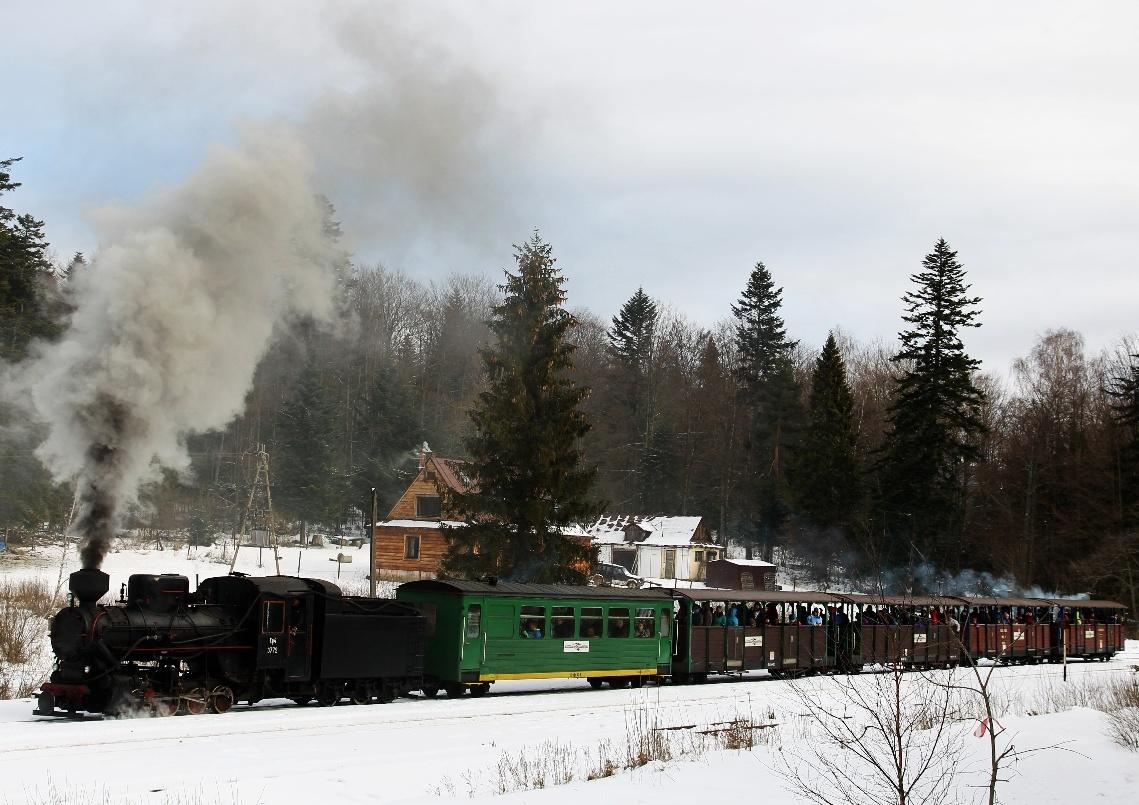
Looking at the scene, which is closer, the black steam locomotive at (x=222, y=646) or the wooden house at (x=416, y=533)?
the black steam locomotive at (x=222, y=646)

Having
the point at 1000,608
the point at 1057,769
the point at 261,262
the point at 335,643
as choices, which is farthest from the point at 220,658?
the point at 1000,608

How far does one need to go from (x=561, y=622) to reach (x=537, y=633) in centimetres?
70

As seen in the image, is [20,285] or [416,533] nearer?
[20,285]

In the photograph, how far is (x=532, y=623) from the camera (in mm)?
23344

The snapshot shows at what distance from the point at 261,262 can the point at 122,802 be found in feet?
39.2

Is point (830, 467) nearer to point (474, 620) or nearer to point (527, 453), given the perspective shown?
point (527, 453)

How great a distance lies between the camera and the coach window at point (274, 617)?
1870 cm

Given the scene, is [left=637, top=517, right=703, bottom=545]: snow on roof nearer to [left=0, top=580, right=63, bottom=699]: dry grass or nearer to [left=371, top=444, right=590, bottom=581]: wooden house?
[left=371, top=444, right=590, bottom=581]: wooden house

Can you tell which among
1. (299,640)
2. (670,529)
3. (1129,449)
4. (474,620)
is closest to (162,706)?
(299,640)

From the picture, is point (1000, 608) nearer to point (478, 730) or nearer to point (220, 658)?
point (478, 730)

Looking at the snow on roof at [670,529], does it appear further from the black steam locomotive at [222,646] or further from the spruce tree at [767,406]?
the black steam locomotive at [222,646]

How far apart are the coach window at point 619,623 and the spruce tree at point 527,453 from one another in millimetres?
13249

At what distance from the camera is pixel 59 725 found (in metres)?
15.6

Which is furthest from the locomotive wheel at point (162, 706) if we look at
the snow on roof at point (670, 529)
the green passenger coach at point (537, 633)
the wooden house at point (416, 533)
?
the snow on roof at point (670, 529)
